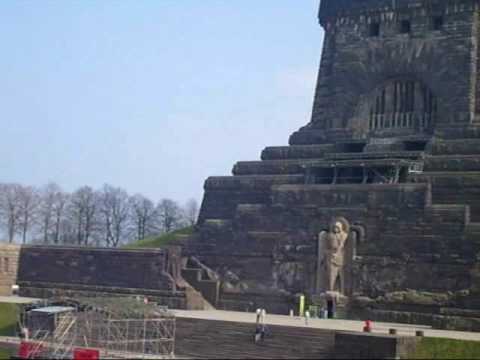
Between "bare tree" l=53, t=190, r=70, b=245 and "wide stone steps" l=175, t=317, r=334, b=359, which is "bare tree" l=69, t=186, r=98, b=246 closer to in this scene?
"bare tree" l=53, t=190, r=70, b=245

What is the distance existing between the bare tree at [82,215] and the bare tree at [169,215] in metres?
5.30

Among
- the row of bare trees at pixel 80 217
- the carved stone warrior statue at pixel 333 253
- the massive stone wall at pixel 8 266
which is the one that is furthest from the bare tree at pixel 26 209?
the carved stone warrior statue at pixel 333 253

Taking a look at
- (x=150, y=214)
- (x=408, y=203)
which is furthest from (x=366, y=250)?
(x=150, y=214)

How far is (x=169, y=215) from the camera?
6950 centimetres

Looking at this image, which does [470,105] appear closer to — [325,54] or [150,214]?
[325,54]

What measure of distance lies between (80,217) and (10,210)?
176 inches

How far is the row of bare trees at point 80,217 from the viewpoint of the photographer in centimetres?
6162

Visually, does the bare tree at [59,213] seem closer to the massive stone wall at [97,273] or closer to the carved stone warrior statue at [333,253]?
the massive stone wall at [97,273]

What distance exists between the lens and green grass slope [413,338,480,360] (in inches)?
870

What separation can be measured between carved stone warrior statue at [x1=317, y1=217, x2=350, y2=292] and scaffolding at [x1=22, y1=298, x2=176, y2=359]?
246 inches

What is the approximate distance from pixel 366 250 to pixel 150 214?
1626 inches

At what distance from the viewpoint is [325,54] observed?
39.2 metres

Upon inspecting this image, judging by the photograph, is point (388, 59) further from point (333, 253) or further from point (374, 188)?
point (333, 253)

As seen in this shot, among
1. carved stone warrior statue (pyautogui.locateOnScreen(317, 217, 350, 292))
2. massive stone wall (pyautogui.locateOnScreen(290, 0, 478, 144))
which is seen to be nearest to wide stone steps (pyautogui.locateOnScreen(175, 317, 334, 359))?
carved stone warrior statue (pyautogui.locateOnScreen(317, 217, 350, 292))
